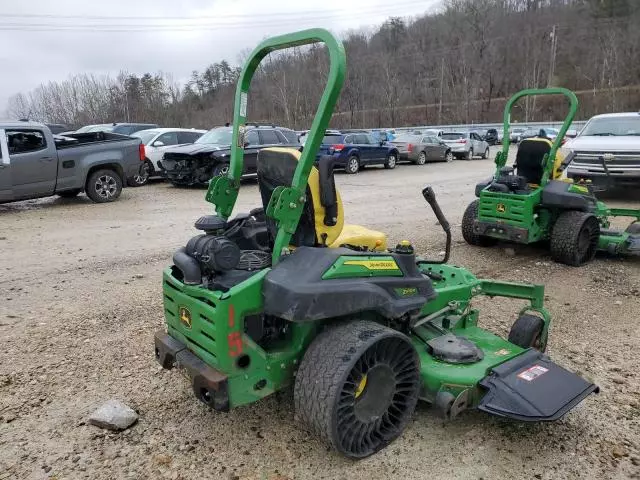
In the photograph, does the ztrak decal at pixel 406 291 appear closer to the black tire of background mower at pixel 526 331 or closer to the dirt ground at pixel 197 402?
the dirt ground at pixel 197 402

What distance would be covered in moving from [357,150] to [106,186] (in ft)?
30.0

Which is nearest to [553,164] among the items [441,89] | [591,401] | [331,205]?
[591,401]

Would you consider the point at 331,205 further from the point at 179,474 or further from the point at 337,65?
the point at 179,474

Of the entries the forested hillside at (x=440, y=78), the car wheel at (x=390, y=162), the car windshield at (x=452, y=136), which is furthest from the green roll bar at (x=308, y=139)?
the forested hillside at (x=440, y=78)

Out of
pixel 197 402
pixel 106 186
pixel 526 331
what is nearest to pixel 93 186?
pixel 106 186

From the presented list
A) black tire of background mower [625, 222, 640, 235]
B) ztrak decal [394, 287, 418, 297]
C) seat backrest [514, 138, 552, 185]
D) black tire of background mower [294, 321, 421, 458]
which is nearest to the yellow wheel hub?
black tire of background mower [294, 321, 421, 458]

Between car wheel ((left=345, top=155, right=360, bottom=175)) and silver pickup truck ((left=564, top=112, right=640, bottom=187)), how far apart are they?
7.28 m

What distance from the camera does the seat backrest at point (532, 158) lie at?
23.7ft

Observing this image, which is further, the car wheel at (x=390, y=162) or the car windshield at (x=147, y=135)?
the car wheel at (x=390, y=162)

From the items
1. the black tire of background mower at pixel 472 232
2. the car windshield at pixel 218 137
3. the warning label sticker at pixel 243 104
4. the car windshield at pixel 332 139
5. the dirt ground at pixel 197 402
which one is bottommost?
the dirt ground at pixel 197 402

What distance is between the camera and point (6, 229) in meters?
9.02

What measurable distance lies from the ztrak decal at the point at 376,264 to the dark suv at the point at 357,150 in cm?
1418

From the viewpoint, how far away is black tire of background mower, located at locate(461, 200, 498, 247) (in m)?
7.65

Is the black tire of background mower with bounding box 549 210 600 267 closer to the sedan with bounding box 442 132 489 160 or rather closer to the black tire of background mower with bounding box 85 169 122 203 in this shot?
the black tire of background mower with bounding box 85 169 122 203
